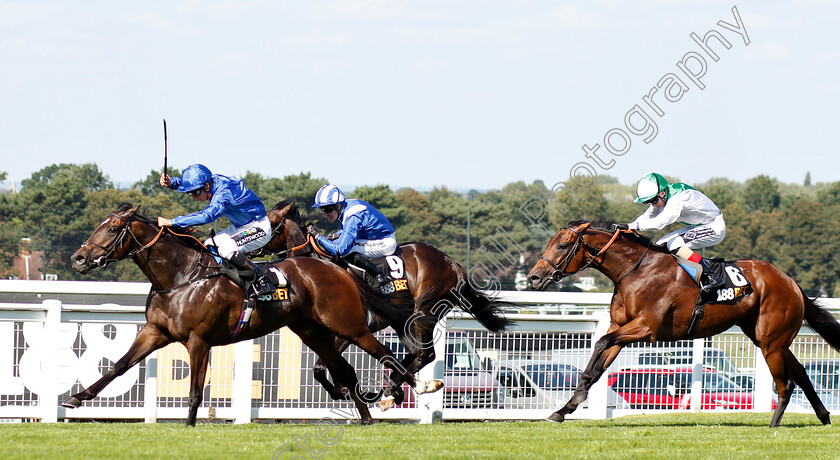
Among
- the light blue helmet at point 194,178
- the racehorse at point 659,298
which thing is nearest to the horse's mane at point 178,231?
the light blue helmet at point 194,178

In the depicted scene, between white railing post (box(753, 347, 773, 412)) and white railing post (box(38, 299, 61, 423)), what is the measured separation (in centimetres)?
681

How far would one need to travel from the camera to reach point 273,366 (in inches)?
365

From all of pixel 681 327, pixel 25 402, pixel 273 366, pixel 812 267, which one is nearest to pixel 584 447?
pixel 681 327

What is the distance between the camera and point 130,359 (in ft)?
25.2

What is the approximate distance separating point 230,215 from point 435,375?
251cm

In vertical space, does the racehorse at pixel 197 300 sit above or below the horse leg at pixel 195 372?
above

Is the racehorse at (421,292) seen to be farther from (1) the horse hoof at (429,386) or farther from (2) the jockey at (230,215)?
(1) the horse hoof at (429,386)

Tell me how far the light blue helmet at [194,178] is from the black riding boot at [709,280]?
4105 mm

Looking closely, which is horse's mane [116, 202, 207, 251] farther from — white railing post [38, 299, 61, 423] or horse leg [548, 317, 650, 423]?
horse leg [548, 317, 650, 423]

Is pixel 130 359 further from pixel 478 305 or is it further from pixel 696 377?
pixel 696 377

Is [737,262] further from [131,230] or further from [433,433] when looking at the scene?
[131,230]

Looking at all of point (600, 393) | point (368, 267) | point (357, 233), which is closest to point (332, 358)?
point (368, 267)

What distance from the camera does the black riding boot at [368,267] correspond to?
859cm

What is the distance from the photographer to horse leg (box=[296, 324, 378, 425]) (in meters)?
8.15
